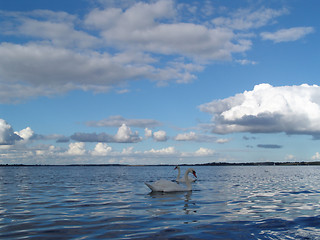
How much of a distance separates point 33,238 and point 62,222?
2.91 meters

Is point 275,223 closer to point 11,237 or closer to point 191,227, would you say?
point 191,227

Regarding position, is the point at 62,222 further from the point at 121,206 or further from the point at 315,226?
the point at 315,226

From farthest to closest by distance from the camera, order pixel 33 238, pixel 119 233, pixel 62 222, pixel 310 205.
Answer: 1. pixel 310 205
2. pixel 62 222
3. pixel 119 233
4. pixel 33 238

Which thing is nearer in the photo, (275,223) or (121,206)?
(275,223)

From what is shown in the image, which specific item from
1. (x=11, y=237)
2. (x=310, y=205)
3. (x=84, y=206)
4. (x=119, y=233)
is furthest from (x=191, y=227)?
(x=310, y=205)

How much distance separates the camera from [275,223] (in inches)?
567

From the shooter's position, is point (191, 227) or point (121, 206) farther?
point (121, 206)

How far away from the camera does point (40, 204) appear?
68.8 feet

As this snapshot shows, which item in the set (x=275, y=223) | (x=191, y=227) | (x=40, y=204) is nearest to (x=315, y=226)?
(x=275, y=223)

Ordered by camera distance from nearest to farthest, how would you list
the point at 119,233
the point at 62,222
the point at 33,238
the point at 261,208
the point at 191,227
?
the point at 33,238, the point at 119,233, the point at 191,227, the point at 62,222, the point at 261,208

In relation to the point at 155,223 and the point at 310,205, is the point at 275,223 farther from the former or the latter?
the point at 310,205

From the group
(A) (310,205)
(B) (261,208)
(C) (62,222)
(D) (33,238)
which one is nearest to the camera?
(D) (33,238)

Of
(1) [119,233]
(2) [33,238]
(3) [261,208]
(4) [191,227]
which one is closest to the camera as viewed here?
(2) [33,238]

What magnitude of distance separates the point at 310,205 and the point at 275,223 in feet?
25.7
